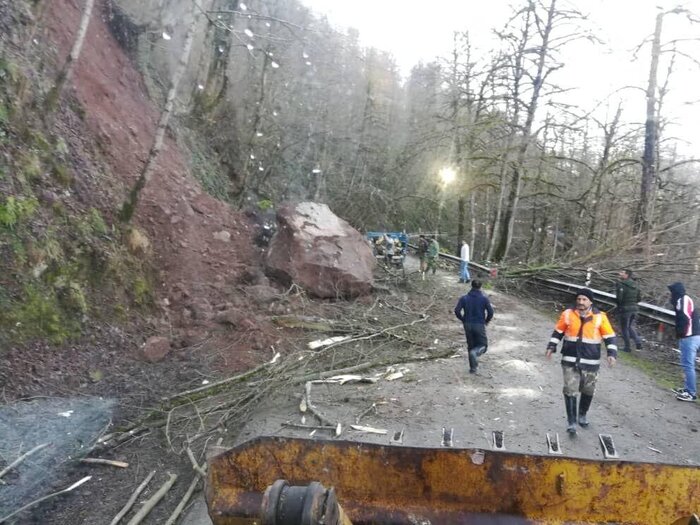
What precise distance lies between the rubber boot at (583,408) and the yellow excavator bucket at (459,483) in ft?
9.97

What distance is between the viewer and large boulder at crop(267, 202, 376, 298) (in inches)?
496

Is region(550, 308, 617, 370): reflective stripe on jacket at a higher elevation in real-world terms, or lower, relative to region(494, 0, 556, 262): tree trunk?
lower

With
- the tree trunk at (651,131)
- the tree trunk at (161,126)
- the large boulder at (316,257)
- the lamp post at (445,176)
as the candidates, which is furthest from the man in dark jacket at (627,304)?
the lamp post at (445,176)

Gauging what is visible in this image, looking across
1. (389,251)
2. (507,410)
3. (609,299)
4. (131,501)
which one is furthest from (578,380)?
(389,251)

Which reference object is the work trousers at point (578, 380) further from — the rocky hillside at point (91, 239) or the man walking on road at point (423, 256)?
the man walking on road at point (423, 256)

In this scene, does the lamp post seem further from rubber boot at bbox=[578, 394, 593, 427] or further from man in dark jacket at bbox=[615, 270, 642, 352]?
rubber boot at bbox=[578, 394, 593, 427]

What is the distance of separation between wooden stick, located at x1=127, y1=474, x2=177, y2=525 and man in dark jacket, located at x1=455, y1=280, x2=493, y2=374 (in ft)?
16.6

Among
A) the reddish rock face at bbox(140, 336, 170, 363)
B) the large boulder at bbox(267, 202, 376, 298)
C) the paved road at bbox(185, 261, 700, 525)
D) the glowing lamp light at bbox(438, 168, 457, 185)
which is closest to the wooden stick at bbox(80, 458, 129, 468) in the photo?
the paved road at bbox(185, 261, 700, 525)

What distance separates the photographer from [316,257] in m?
12.9

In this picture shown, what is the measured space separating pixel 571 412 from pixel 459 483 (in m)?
3.40

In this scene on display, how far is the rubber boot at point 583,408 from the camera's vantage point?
6066mm

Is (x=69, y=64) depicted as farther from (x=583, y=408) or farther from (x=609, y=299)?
(x=609, y=299)

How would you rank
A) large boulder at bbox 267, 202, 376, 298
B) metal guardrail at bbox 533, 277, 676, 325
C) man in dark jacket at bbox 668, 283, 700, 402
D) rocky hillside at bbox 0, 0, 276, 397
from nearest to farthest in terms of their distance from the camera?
man in dark jacket at bbox 668, 283, 700, 402 → rocky hillside at bbox 0, 0, 276, 397 → metal guardrail at bbox 533, 277, 676, 325 → large boulder at bbox 267, 202, 376, 298

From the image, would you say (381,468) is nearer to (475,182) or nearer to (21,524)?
(21,524)
